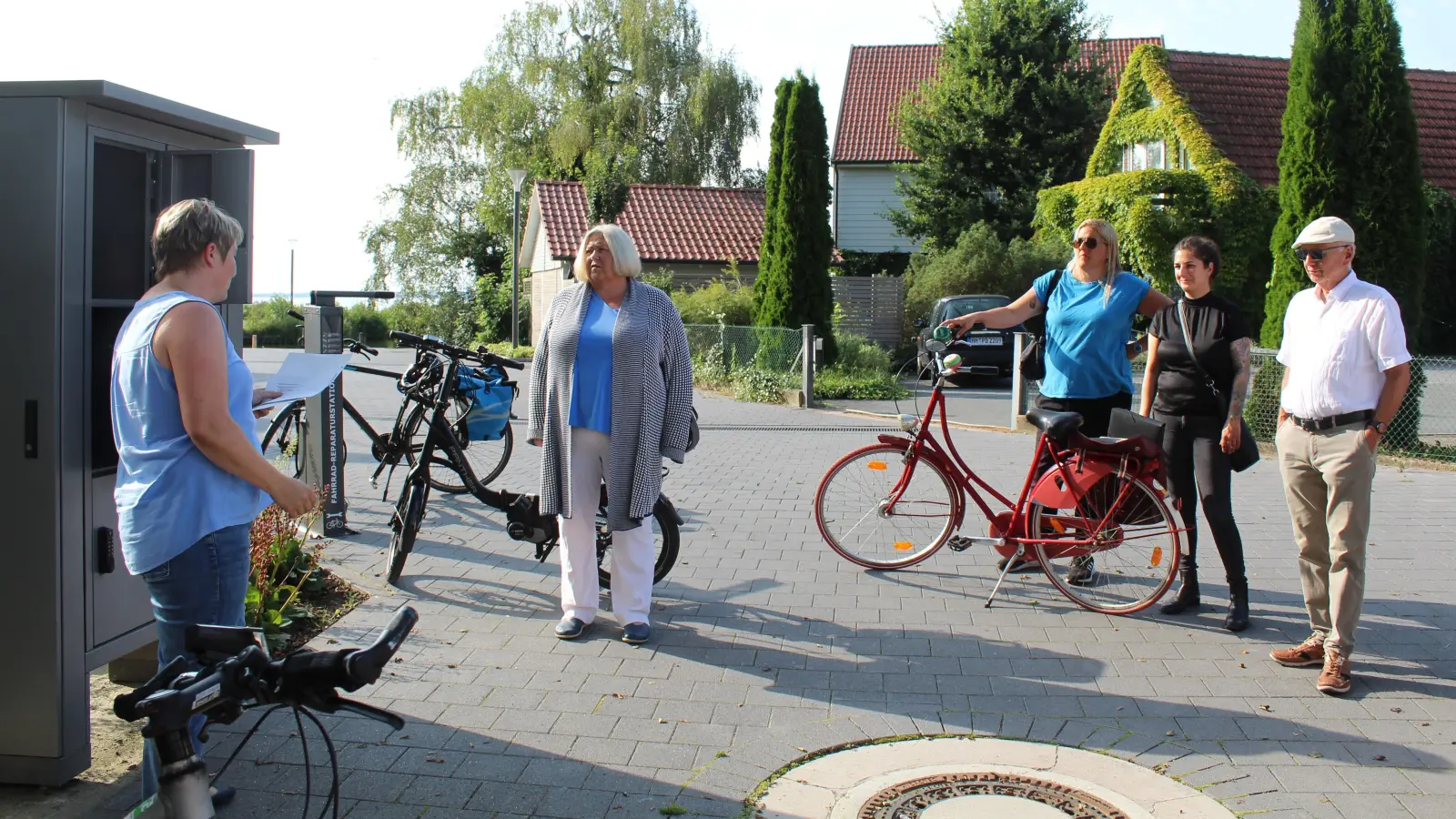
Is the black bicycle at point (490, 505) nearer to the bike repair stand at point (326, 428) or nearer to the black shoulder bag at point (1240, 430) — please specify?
the bike repair stand at point (326, 428)

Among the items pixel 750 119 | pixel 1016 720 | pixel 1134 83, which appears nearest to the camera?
pixel 1016 720

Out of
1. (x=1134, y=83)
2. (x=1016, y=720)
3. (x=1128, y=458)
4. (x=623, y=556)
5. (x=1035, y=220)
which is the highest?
(x=1134, y=83)

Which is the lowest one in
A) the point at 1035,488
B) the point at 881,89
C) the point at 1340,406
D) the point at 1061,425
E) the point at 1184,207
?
the point at 1035,488

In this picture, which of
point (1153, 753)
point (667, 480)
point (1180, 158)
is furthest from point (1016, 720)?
point (1180, 158)

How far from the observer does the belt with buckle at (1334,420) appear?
478cm

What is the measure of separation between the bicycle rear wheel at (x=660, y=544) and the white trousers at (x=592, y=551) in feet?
1.38

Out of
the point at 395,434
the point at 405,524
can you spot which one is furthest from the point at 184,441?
the point at 395,434

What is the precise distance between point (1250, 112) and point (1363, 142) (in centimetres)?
1434

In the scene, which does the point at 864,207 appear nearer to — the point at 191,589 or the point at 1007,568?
the point at 1007,568

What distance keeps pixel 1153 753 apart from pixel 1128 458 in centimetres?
203

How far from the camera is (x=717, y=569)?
22.4ft

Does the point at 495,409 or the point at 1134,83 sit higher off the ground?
the point at 1134,83

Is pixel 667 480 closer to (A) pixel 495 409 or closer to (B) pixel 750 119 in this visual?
(A) pixel 495 409

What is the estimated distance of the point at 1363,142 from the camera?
12.8 m
